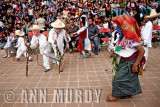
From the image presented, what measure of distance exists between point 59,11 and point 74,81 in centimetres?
843

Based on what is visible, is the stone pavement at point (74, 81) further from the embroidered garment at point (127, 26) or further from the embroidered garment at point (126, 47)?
the embroidered garment at point (127, 26)

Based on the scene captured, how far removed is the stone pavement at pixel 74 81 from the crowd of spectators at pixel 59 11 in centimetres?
386

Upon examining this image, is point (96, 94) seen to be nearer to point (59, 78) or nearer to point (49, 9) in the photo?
point (59, 78)

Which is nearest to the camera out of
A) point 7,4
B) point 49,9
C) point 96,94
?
point 96,94

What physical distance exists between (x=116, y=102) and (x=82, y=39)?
3795 mm

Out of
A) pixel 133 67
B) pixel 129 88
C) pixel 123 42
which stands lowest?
pixel 129 88

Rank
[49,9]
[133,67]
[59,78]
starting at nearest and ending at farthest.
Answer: [133,67]
[59,78]
[49,9]

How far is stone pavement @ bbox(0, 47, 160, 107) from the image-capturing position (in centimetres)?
339

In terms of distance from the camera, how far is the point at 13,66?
6.02 meters

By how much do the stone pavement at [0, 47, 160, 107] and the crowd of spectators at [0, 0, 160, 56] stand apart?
152 inches

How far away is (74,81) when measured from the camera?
4.43 meters

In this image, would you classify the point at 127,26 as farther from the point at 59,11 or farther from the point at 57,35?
the point at 59,11

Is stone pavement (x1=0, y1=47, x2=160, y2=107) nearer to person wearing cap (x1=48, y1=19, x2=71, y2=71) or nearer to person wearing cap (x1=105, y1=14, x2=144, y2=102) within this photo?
person wearing cap (x1=105, y1=14, x2=144, y2=102)

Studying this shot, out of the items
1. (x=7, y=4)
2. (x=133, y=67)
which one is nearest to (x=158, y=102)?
(x=133, y=67)
